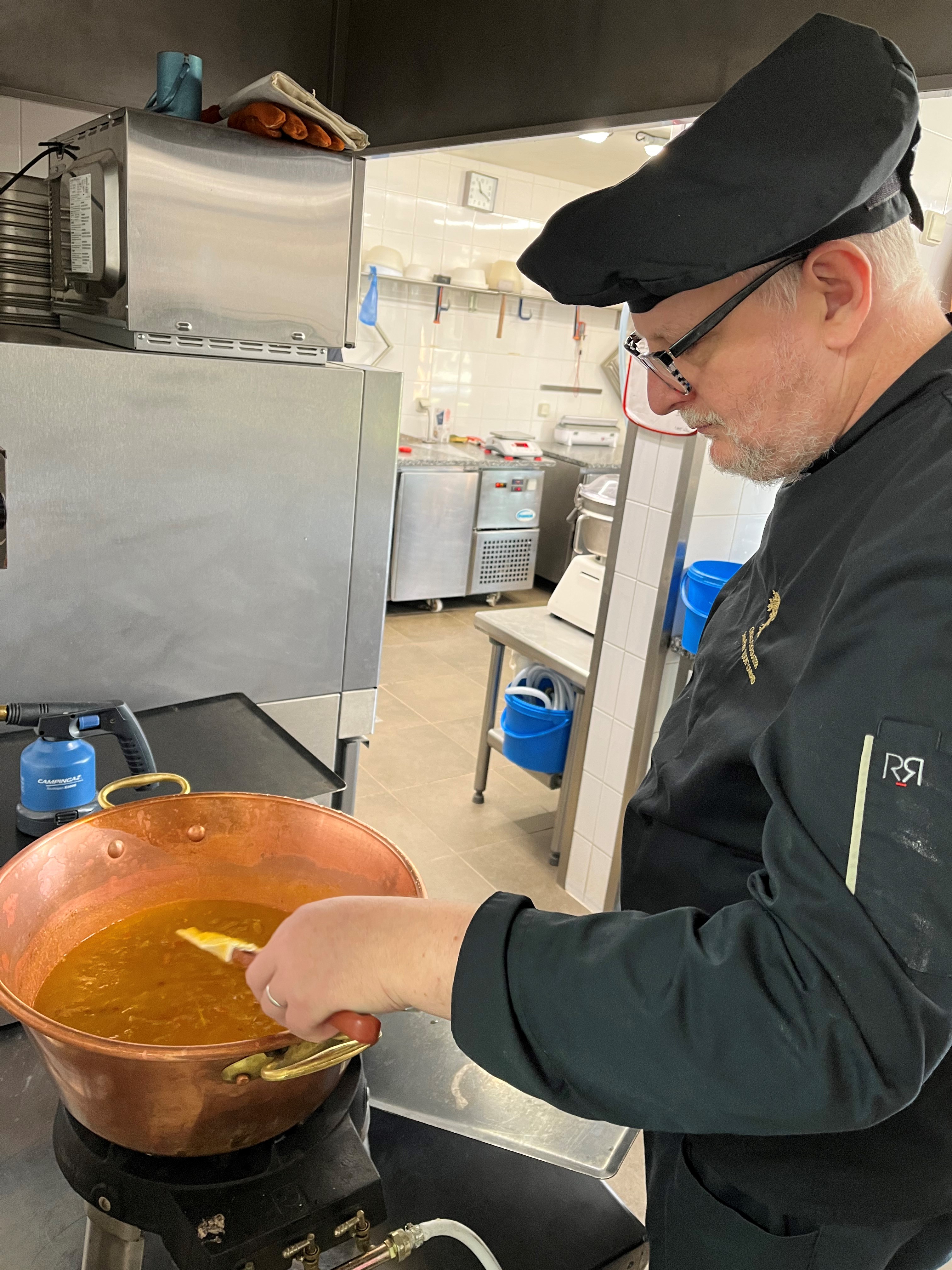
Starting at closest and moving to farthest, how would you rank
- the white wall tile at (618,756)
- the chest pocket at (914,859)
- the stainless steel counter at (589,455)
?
the chest pocket at (914,859) < the white wall tile at (618,756) < the stainless steel counter at (589,455)

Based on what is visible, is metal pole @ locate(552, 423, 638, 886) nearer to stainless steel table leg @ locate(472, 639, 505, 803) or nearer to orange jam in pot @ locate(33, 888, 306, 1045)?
stainless steel table leg @ locate(472, 639, 505, 803)

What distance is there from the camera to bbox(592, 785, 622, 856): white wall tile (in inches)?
108

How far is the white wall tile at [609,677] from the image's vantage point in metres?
2.70

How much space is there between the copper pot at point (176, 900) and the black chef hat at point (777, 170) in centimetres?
57

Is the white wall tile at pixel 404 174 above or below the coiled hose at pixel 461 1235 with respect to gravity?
above

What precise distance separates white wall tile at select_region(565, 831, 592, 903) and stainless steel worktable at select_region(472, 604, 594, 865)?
66 mm

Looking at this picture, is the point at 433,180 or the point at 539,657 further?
the point at 433,180

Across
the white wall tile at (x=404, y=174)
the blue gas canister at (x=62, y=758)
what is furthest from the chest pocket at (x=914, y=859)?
the white wall tile at (x=404, y=174)

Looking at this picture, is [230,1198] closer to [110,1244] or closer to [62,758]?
[110,1244]

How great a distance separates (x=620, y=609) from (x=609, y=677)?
0.72 feet

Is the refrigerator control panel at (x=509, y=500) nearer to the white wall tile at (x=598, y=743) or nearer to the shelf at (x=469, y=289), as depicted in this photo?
the shelf at (x=469, y=289)

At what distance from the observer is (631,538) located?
2619mm

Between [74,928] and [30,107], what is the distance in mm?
1761

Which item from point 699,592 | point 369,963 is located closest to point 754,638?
point 369,963
